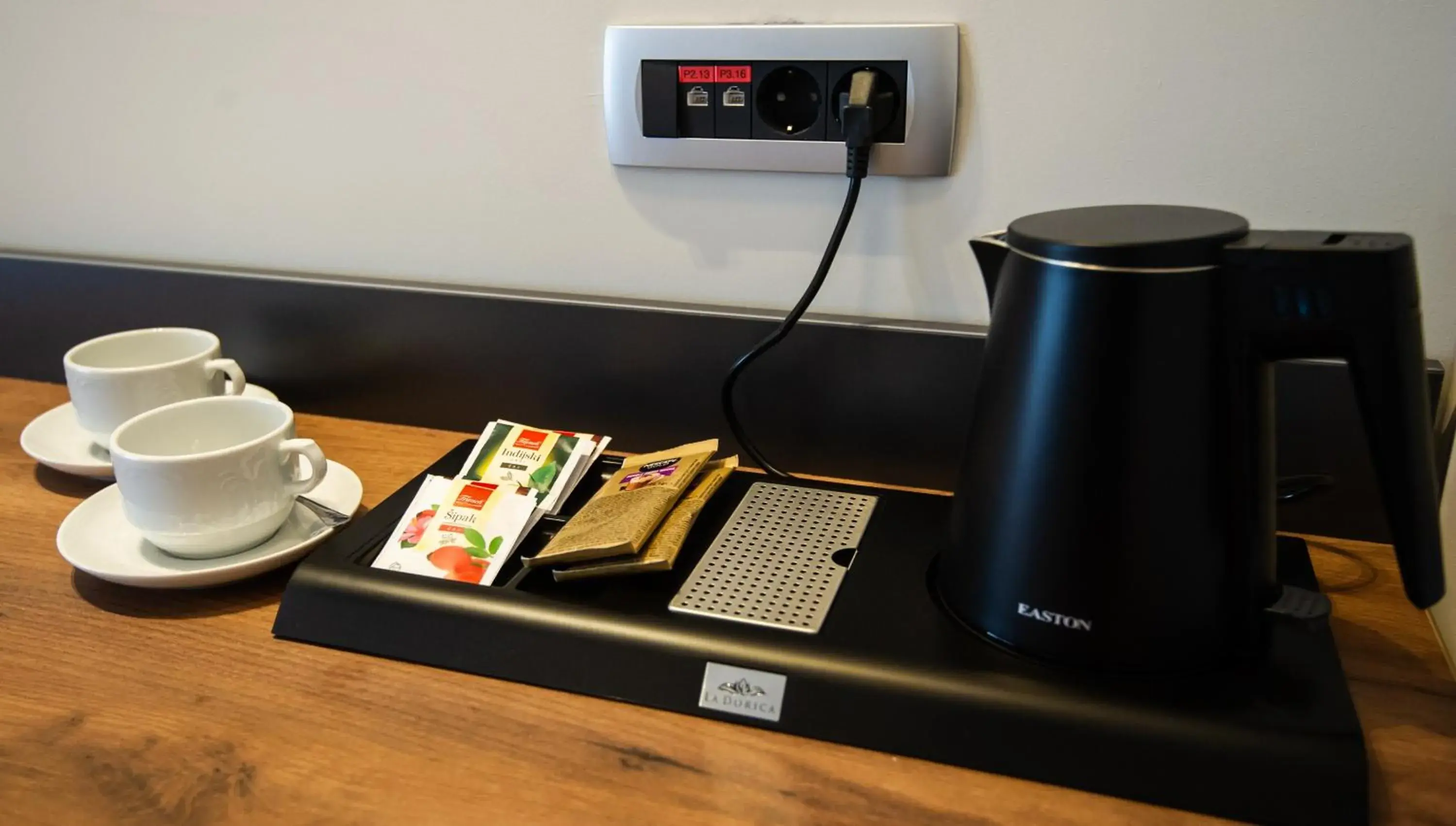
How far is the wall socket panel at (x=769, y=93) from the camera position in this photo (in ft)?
2.21

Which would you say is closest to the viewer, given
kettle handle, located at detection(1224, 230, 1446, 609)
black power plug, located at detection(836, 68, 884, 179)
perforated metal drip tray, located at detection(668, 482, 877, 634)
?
kettle handle, located at detection(1224, 230, 1446, 609)

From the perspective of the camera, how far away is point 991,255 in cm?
54

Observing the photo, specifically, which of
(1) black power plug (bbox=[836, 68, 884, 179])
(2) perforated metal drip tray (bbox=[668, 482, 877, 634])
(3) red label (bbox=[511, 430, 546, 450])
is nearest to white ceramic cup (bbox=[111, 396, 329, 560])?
(3) red label (bbox=[511, 430, 546, 450])

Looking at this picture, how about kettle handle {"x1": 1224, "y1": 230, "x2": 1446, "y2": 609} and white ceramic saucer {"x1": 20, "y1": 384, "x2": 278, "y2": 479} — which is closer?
kettle handle {"x1": 1224, "y1": 230, "x2": 1446, "y2": 609}

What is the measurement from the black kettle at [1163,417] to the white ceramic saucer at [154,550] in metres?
0.43

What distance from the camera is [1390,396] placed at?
443 millimetres

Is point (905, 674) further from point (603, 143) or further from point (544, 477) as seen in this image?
point (603, 143)

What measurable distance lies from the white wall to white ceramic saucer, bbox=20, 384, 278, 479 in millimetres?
156

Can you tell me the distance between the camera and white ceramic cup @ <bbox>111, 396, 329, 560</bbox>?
2.06 feet

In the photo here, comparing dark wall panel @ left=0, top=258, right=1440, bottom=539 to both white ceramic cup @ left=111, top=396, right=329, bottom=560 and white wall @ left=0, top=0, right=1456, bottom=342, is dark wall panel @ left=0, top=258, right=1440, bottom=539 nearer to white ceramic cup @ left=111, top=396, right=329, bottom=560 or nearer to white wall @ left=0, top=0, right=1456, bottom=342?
white wall @ left=0, top=0, right=1456, bottom=342

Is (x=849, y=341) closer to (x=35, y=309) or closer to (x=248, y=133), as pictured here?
(x=248, y=133)

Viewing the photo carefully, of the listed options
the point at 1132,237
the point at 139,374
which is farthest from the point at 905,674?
the point at 139,374

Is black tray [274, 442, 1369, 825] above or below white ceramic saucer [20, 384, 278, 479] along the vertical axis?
below

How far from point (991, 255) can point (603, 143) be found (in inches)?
13.2
